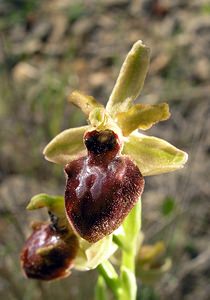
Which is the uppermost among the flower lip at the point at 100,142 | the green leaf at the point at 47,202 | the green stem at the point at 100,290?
the flower lip at the point at 100,142

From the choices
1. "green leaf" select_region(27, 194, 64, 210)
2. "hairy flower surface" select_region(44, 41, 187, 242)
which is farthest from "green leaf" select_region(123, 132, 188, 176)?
"green leaf" select_region(27, 194, 64, 210)

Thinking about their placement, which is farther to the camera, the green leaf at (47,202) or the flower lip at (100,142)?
the green leaf at (47,202)

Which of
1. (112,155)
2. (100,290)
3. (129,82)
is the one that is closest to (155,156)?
(112,155)

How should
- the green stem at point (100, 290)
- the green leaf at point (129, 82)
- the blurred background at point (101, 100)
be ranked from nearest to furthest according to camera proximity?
the green leaf at point (129, 82)
the green stem at point (100, 290)
the blurred background at point (101, 100)

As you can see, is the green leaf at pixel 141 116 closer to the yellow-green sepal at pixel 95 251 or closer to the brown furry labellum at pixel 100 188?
the brown furry labellum at pixel 100 188

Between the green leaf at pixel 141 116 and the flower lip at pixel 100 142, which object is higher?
the green leaf at pixel 141 116

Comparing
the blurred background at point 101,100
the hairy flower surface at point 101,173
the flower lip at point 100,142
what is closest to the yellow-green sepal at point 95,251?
the hairy flower surface at point 101,173

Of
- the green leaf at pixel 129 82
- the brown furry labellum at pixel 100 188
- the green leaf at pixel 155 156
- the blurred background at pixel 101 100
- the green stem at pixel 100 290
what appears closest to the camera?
the brown furry labellum at pixel 100 188

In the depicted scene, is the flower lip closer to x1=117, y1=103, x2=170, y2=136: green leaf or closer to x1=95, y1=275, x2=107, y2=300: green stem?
x1=117, y1=103, x2=170, y2=136: green leaf
